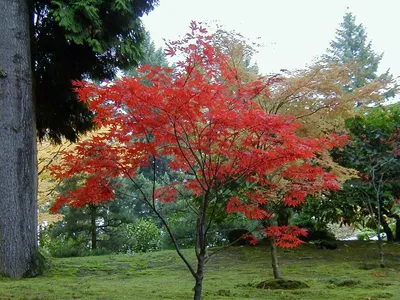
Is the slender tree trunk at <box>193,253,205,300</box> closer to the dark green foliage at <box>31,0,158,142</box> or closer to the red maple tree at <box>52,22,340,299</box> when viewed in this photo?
the red maple tree at <box>52,22,340,299</box>

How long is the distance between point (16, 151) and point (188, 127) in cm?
290

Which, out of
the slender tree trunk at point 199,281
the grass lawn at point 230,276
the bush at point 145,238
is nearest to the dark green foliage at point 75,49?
the grass lawn at point 230,276

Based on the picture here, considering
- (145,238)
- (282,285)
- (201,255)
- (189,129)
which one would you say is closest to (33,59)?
(189,129)

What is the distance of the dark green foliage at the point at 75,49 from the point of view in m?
5.74

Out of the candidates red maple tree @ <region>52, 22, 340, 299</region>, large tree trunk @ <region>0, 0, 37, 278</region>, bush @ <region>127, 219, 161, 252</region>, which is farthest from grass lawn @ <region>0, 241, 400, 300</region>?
bush @ <region>127, 219, 161, 252</region>

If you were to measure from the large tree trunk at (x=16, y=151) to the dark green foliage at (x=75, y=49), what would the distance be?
0.61 m

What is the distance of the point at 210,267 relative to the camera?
7.92 metres

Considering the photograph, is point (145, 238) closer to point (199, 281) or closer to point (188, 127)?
point (199, 281)

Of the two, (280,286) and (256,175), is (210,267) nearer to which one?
(280,286)

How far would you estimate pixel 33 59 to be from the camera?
671 cm

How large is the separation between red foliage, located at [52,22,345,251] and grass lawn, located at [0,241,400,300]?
4.45ft

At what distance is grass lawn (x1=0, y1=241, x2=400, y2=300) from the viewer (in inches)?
189

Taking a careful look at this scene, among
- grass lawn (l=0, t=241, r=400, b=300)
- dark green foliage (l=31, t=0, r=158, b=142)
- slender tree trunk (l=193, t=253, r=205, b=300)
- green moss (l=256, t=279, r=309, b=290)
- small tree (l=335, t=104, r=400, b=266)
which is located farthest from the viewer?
small tree (l=335, t=104, r=400, b=266)

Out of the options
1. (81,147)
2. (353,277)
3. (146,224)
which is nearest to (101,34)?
(81,147)
